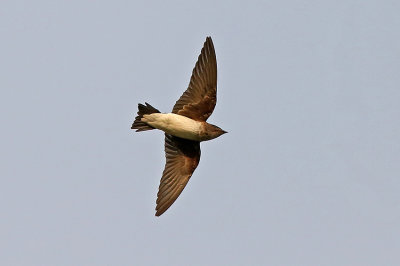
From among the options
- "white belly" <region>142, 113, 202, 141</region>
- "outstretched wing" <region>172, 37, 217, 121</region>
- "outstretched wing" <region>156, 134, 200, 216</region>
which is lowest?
"outstretched wing" <region>156, 134, 200, 216</region>

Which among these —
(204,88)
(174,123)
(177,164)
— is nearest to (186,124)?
(174,123)

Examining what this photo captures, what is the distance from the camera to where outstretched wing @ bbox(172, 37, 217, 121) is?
18.9 metres

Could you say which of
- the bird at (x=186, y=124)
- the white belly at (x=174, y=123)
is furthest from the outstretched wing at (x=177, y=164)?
the white belly at (x=174, y=123)

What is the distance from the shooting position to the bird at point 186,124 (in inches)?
733

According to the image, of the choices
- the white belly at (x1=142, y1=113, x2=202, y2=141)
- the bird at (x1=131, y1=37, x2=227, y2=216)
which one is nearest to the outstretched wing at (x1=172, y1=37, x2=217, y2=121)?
the bird at (x1=131, y1=37, x2=227, y2=216)

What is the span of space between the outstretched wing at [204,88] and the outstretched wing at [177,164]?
2.61 ft

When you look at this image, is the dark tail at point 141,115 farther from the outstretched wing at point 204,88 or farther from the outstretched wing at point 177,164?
the outstretched wing at point 177,164

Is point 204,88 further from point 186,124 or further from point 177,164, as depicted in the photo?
point 177,164

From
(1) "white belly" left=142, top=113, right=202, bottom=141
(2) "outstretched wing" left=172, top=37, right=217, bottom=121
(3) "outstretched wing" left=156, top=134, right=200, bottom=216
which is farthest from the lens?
(3) "outstretched wing" left=156, top=134, right=200, bottom=216

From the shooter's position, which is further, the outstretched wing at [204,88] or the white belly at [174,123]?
the outstretched wing at [204,88]

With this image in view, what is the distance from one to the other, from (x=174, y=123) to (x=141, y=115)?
64cm

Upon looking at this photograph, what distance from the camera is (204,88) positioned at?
18.9m

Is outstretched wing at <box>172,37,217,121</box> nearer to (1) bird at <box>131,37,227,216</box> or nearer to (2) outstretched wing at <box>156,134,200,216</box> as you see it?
(1) bird at <box>131,37,227,216</box>

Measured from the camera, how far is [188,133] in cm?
1880
